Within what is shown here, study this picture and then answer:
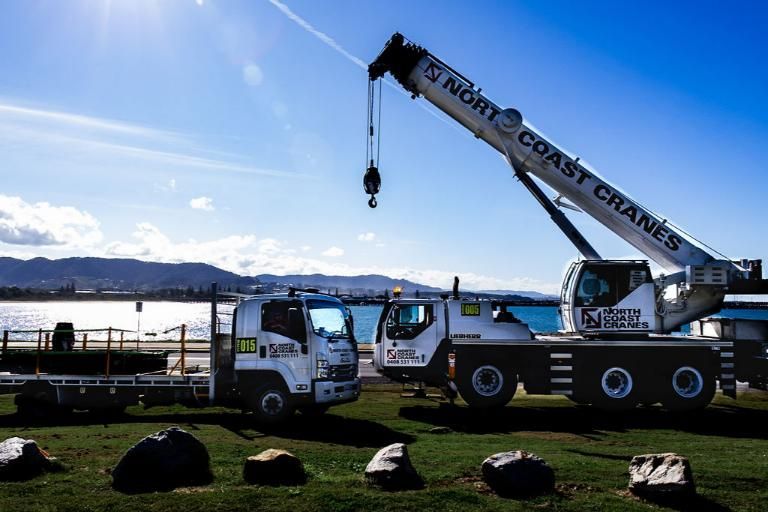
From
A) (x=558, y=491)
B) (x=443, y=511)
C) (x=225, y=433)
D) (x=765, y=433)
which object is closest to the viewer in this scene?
(x=443, y=511)

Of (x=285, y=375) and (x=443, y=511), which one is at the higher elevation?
(x=285, y=375)

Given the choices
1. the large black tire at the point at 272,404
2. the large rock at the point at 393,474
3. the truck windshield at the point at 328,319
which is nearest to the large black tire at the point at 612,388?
the truck windshield at the point at 328,319

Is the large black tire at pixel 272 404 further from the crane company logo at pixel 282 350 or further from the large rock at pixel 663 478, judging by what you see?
the large rock at pixel 663 478

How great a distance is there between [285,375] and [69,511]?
23.3 feet

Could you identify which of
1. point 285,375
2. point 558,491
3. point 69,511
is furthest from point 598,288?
point 69,511

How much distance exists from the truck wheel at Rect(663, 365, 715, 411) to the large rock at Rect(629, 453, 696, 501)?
984 centimetres

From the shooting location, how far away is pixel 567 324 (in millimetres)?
19312

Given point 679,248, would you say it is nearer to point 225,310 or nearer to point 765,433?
point 765,433

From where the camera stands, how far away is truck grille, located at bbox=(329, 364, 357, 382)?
15.4 metres

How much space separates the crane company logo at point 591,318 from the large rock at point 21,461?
46.5ft

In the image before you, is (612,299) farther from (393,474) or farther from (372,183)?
(393,474)

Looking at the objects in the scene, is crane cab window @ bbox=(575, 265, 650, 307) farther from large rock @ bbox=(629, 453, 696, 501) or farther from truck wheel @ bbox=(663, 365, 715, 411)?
large rock @ bbox=(629, 453, 696, 501)

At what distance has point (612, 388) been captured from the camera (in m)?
18.3

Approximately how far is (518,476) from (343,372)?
7.32 m
